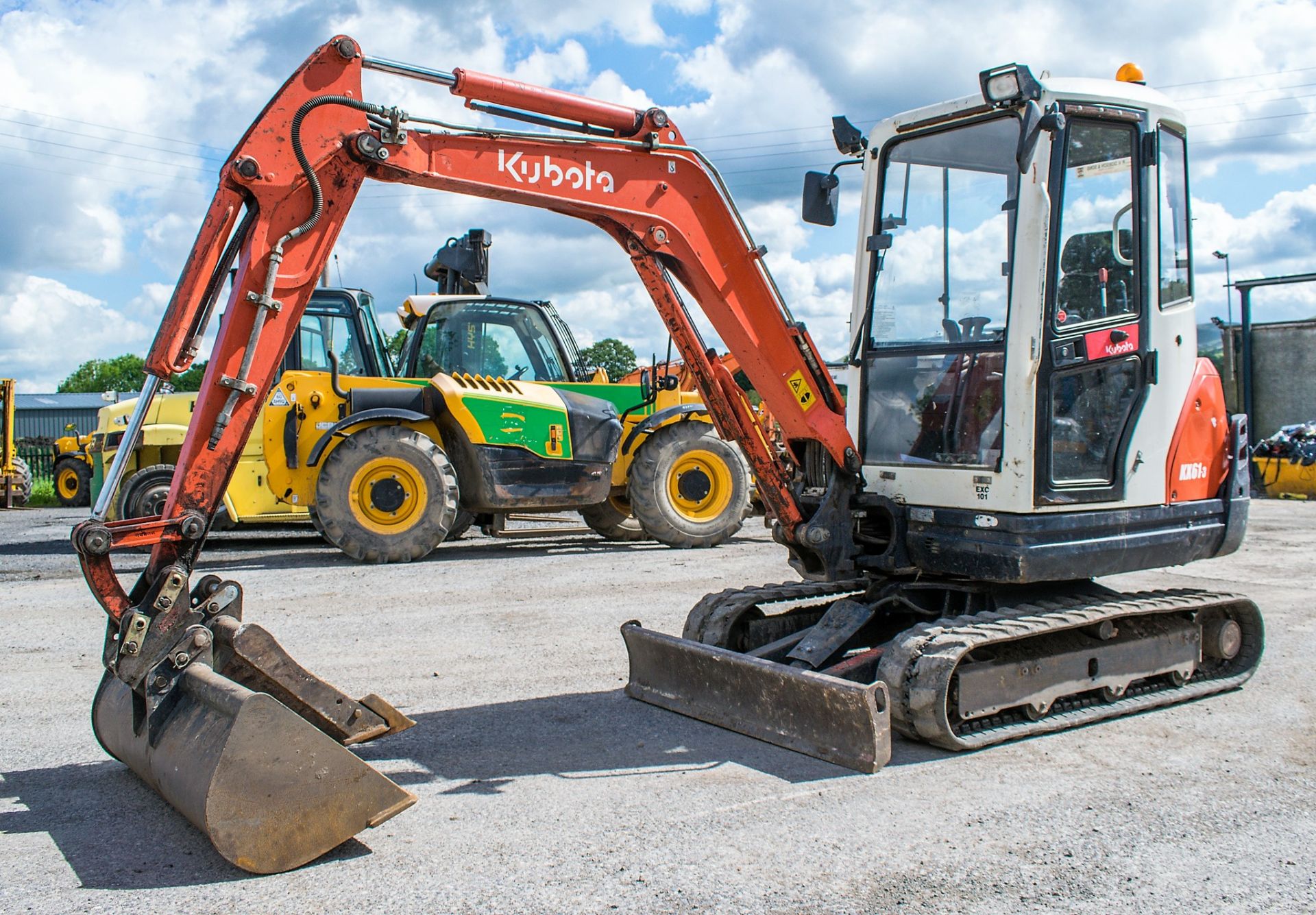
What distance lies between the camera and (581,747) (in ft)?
16.4

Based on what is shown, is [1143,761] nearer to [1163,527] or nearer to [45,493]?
[1163,527]

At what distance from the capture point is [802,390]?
18.2 feet

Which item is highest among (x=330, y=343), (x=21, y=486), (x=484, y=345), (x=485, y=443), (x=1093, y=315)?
(x=330, y=343)

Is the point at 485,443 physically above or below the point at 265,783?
above

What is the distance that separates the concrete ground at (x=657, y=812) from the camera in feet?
11.3

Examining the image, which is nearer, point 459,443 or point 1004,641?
point 1004,641

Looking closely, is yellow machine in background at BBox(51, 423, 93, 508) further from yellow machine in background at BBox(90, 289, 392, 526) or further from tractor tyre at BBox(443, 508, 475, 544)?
tractor tyre at BBox(443, 508, 475, 544)

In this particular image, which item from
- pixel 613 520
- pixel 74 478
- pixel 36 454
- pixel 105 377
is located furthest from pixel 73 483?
pixel 105 377

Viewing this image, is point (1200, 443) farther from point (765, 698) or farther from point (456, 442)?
point (456, 442)

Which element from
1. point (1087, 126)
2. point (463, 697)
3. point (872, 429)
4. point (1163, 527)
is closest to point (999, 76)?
point (1087, 126)

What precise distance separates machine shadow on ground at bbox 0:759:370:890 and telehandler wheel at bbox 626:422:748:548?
23.5 ft

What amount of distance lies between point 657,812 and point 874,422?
2487 mm

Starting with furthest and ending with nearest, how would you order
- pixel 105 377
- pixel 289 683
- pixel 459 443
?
pixel 105 377 → pixel 459 443 → pixel 289 683

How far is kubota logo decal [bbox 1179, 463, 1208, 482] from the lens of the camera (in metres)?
5.63
